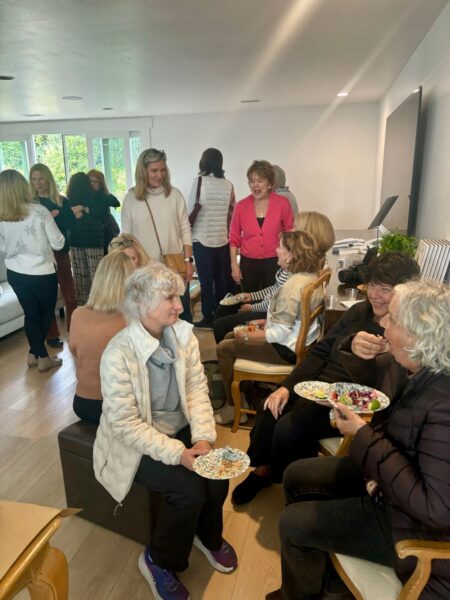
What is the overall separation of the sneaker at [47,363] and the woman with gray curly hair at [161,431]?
1.90m

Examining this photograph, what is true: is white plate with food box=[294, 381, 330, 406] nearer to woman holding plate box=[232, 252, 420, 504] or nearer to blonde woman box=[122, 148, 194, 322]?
woman holding plate box=[232, 252, 420, 504]

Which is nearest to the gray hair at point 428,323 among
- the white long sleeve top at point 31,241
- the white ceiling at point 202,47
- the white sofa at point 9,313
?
the white ceiling at point 202,47

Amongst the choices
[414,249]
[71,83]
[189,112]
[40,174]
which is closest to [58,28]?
[40,174]

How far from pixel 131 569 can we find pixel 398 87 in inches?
181

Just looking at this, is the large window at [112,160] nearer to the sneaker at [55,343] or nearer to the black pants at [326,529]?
the sneaker at [55,343]

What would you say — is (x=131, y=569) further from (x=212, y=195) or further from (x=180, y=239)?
→ (x=212, y=195)

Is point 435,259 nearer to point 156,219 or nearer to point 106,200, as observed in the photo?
point 156,219

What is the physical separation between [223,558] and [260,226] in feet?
→ 7.00

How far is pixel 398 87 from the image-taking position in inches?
169

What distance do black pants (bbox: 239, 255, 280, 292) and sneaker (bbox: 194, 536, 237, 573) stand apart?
1.95 m

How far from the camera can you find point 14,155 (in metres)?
8.01

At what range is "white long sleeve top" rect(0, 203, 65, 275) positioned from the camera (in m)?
2.99

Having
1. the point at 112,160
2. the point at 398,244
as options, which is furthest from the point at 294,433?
the point at 112,160

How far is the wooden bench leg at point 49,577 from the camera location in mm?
957
